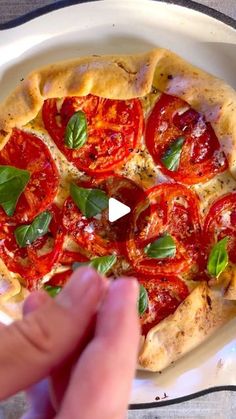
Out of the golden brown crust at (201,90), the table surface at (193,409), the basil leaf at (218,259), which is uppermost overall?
the golden brown crust at (201,90)

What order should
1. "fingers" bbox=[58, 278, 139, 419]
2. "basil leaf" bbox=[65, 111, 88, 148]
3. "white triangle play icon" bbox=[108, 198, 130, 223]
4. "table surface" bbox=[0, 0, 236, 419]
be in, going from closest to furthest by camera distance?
"fingers" bbox=[58, 278, 139, 419], "basil leaf" bbox=[65, 111, 88, 148], "white triangle play icon" bbox=[108, 198, 130, 223], "table surface" bbox=[0, 0, 236, 419]

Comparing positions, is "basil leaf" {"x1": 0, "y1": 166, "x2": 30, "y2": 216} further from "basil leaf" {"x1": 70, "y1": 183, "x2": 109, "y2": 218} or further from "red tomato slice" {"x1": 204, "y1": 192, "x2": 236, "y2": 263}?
"red tomato slice" {"x1": 204, "y1": 192, "x2": 236, "y2": 263}

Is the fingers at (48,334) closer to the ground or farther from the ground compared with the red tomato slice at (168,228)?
farther from the ground

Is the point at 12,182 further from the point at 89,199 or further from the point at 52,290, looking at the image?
the point at 52,290

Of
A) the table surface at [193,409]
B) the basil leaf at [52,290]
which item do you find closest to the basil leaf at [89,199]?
the basil leaf at [52,290]

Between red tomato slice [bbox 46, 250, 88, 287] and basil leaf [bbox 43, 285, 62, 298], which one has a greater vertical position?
red tomato slice [bbox 46, 250, 88, 287]

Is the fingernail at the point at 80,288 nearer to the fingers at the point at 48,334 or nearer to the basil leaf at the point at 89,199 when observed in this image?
the fingers at the point at 48,334

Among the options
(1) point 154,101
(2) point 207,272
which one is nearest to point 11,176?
(1) point 154,101

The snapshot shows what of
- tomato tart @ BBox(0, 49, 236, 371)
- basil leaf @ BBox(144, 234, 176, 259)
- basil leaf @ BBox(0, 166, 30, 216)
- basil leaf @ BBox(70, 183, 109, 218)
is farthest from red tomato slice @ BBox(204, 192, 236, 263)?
basil leaf @ BBox(0, 166, 30, 216)
